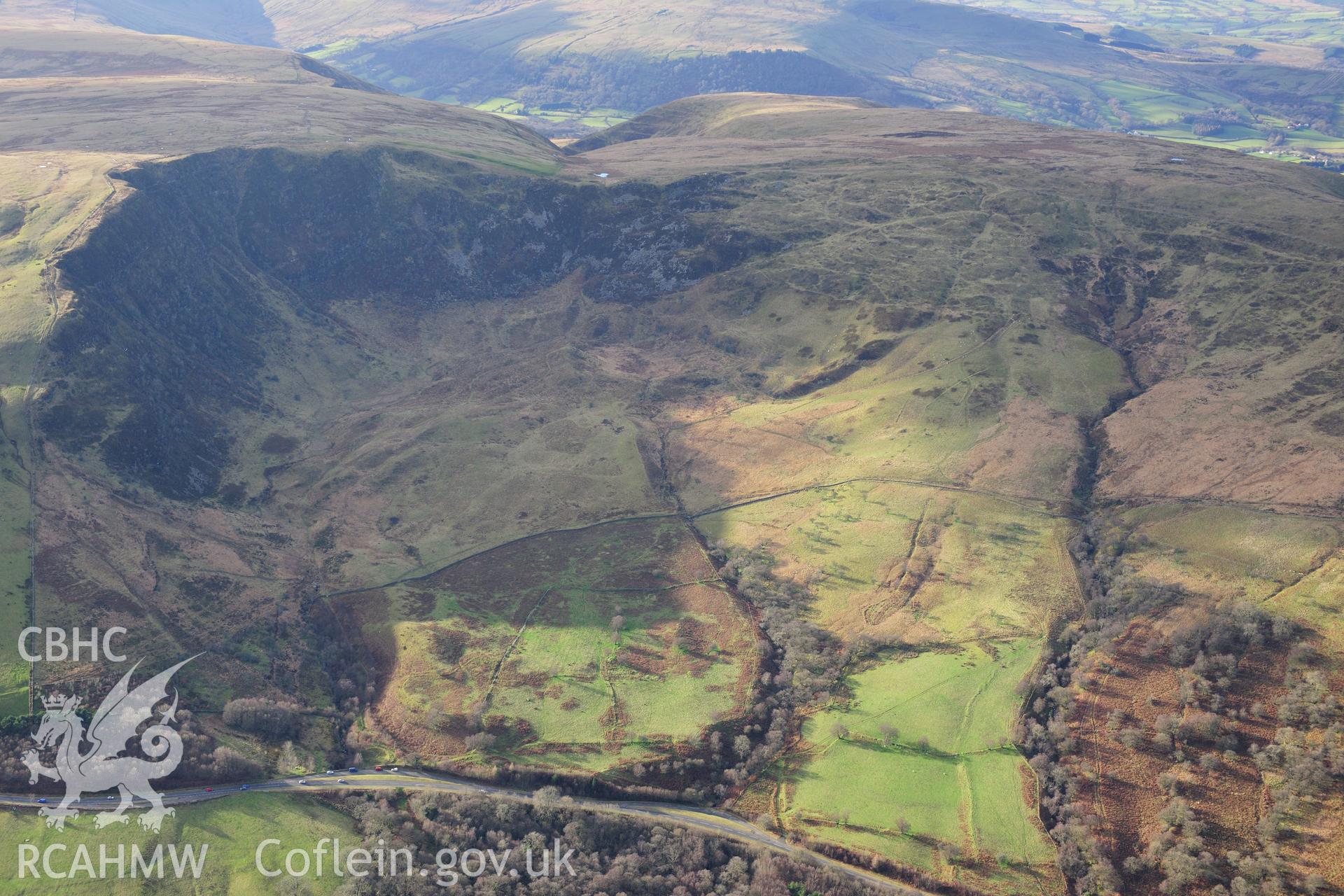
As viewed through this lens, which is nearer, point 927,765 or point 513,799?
point 513,799

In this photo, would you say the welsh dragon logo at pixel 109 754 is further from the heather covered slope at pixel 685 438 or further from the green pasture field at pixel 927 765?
the green pasture field at pixel 927 765

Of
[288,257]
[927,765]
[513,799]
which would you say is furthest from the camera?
[288,257]

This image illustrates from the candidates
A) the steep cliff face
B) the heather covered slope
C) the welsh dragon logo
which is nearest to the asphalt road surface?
the welsh dragon logo

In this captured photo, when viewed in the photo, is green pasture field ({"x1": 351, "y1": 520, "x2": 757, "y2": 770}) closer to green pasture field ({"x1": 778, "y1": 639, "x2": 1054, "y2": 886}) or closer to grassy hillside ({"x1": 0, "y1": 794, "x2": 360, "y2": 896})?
green pasture field ({"x1": 778, "y1": 639, "x2": 1054, "y2": 886})

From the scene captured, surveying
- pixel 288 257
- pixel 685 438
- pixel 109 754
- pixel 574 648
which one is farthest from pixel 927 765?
pixel 288 257

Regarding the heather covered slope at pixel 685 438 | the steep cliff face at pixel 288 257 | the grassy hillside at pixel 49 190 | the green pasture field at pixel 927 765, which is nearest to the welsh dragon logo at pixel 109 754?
the grassy hillside at pixel 49 190

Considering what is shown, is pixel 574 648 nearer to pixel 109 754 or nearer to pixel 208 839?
pixel 208 839
